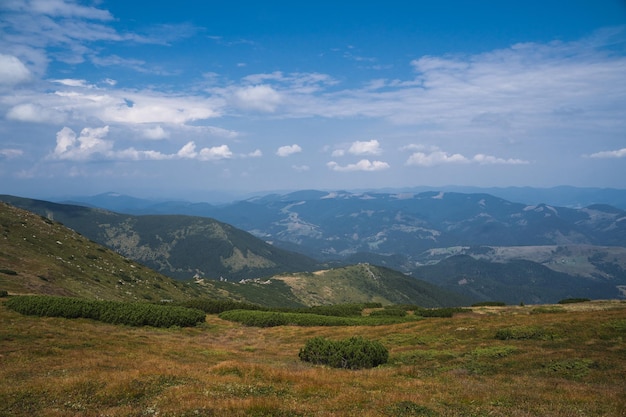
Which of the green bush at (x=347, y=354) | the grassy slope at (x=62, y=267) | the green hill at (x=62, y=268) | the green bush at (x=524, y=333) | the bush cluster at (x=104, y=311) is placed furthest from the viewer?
the grassy slope at (x=62, y=267)

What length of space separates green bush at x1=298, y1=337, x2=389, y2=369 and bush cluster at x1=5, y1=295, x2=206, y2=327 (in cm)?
1905

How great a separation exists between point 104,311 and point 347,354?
2586 cm

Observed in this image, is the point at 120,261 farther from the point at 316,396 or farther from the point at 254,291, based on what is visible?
the point at 254,291

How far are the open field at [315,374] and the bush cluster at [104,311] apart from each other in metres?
1.58

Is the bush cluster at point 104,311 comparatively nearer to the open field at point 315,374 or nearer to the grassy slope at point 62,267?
the open field at point 315,374

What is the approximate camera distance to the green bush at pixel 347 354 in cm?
2400

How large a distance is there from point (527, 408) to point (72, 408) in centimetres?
1669

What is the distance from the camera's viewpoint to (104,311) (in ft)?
117

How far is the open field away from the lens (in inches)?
518

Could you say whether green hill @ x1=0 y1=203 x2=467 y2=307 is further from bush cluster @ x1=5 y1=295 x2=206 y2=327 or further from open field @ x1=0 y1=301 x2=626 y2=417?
open field @ x1=0 y1=301 x2=626 y2=417

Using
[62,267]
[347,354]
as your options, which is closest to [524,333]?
[347,354]

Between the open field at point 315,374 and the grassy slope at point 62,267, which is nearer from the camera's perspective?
the open field at point 315,374

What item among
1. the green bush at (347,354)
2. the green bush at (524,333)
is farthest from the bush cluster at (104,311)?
the green bush at (524,333)

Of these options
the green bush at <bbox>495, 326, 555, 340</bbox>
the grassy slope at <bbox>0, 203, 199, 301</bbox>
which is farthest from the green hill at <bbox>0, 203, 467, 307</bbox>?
the green bush at <bbox>495, 326, 555, 340</bbox>
